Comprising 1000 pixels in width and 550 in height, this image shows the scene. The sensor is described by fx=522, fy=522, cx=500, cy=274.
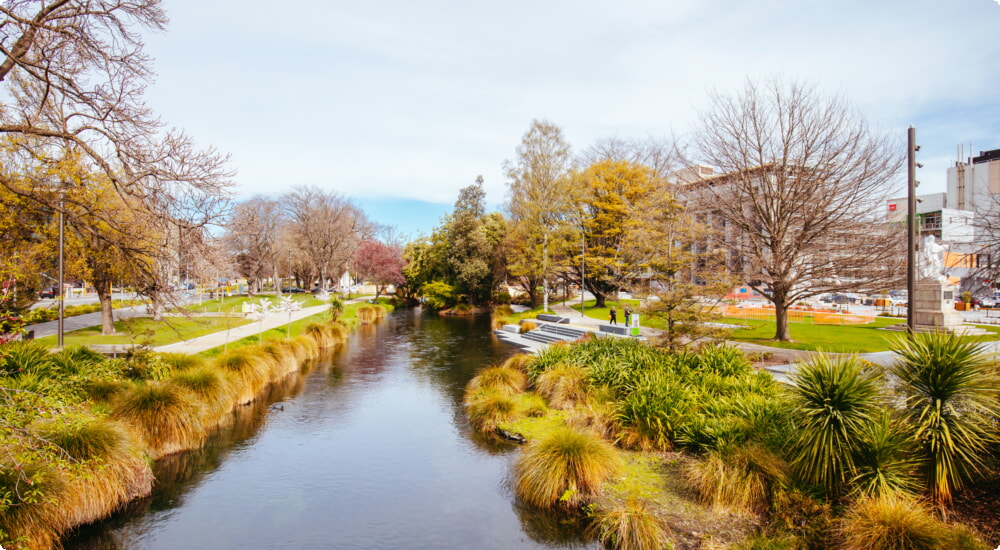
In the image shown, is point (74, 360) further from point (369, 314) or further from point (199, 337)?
point (369, 314)

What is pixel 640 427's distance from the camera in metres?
10.4

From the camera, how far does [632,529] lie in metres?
7.18

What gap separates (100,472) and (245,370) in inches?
297

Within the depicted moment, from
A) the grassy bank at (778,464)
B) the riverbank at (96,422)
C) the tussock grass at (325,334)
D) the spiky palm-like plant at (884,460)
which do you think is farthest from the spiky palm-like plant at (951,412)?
the tussock grass at (325,334)

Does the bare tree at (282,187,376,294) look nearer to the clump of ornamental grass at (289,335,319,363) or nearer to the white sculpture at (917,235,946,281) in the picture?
the clump of ornamental grass at (289,335,319,363)

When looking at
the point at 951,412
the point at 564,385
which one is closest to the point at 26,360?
the point at 564,385

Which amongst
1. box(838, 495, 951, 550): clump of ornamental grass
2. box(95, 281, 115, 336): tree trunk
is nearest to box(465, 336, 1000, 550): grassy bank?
box(838, 495, 951, 550): clump of ornamental grass

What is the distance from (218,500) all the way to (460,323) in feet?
97.6

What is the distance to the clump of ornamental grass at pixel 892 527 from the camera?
18.4ft

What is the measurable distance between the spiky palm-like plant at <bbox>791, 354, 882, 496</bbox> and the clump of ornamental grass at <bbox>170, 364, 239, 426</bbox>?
11.8 m

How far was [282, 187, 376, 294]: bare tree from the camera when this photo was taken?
53062 millimetres

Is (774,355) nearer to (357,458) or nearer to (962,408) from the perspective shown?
(962,408)

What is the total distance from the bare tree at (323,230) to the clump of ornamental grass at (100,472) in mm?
44654

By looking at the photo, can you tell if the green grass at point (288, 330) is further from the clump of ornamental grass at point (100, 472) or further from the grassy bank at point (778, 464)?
the grassy bank at point (778, 464)
